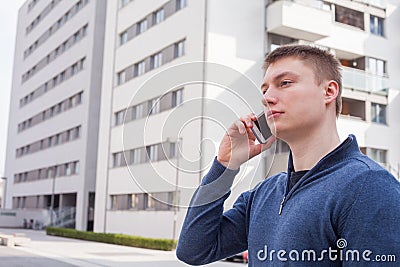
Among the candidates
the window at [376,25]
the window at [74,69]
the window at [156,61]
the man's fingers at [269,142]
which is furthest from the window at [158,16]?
the man's fingers at [269,142]

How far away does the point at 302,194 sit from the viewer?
1.48 m

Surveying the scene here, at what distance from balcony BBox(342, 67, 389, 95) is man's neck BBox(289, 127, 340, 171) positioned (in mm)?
22198

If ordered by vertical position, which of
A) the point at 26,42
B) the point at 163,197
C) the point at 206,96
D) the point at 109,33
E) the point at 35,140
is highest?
the point at 26,42

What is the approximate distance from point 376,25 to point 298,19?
5332 millimetres

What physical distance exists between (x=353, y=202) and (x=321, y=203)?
0.09 meters

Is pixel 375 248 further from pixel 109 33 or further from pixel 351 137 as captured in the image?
pixel 109 33

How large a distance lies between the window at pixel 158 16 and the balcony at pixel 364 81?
29.5ft

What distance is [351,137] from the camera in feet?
4.97

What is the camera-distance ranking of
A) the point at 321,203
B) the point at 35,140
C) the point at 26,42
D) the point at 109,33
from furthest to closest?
the point at 26,42
the point at 35,140
the point at 109,33
the point at 321,203

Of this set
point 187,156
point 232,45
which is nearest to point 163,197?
point 187,156

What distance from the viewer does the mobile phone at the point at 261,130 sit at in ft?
5.14

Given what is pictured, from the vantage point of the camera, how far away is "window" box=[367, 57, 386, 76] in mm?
25203

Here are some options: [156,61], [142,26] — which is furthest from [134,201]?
[142,26]

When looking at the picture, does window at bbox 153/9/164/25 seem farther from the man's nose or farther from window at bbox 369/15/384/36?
the man's nose
